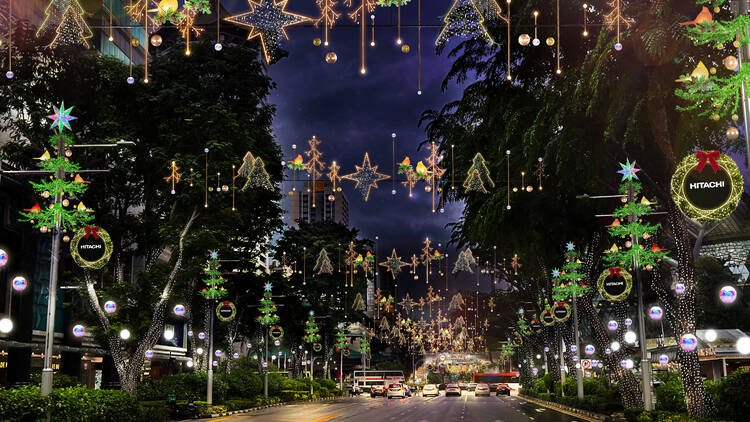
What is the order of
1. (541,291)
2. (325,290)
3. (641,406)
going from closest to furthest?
1. (641,406)
2. (541,291)
3. (325,290)

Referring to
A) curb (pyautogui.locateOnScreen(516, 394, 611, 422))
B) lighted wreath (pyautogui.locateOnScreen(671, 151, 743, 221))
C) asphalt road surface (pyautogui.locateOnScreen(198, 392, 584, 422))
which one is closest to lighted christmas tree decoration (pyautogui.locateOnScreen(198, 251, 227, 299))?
asphalt road surface (pyautogui.locateOnScreen(198, 392, 584, 422))

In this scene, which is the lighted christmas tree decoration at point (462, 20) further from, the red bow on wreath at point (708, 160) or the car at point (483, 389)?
the car at point (483, 389)

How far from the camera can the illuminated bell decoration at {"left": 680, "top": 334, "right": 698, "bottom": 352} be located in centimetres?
2159

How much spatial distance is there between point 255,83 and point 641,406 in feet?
75.5

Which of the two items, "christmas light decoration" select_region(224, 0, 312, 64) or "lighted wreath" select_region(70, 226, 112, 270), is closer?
"christmas light decoration" select_region(224, 0, 312, 64)

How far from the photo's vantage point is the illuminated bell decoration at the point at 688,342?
21594 millimetres

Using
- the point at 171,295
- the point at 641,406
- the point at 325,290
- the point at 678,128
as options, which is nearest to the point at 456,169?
the point at 678,128

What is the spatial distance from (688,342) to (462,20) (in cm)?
1327

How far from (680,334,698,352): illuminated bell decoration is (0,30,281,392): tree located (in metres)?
19.5

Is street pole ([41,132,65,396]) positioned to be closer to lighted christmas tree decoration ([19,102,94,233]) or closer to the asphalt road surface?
lighted christmas tree decoration ([19,102,94,233])

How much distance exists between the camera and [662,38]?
55.2 feet

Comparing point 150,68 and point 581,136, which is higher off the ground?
point 150,68

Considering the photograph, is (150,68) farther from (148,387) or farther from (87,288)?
(148,387)

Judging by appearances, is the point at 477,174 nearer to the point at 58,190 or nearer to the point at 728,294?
the point at 728,294
